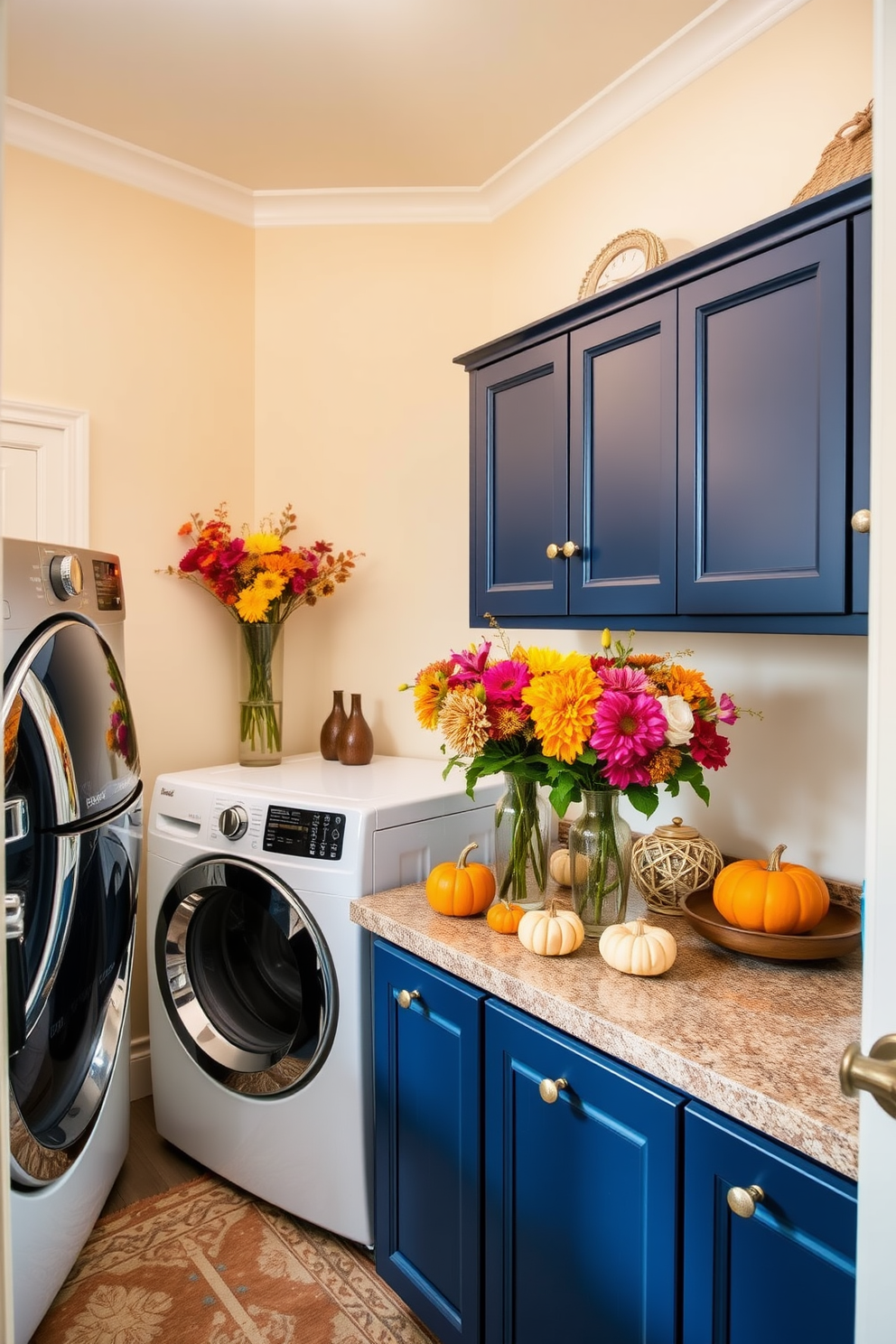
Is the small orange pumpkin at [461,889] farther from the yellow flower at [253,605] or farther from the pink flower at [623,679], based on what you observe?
the yellow flower at [253,605]

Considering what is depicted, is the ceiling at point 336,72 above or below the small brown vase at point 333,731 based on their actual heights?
above

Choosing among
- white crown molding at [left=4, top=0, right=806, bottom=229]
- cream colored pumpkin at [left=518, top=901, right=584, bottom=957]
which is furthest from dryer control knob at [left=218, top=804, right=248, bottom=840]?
white crown molding at [left=4, top=0, right=806, bottom=229]

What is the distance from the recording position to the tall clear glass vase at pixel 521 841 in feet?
5.53

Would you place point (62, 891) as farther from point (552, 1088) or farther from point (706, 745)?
point (706, 745)

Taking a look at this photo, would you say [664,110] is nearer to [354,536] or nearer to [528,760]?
[354,536]

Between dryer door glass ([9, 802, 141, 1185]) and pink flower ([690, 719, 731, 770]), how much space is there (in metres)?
1.24

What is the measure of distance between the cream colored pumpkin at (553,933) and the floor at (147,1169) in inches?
54.8

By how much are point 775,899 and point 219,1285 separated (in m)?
1.49

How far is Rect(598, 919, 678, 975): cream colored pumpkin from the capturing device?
1374 mm

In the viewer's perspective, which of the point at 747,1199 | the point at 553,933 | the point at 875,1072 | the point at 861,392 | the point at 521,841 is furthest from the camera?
the point at 521,841

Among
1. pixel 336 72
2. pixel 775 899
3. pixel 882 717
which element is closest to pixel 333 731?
pixel 775 899

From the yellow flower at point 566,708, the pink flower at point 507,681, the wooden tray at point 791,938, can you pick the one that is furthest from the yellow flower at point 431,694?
the wooden tray at point 791,938

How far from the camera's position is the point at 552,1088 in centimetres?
132

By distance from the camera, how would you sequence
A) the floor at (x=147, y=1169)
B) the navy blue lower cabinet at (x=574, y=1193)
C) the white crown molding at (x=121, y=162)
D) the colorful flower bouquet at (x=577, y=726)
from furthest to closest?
the white crown molding at (x=121, y=162)
the floor at (x=147, y=1169)
the colorful flower bouquet at (x=577, y=726)
the navy blue lower cabinet at (x=574, y=1193)
